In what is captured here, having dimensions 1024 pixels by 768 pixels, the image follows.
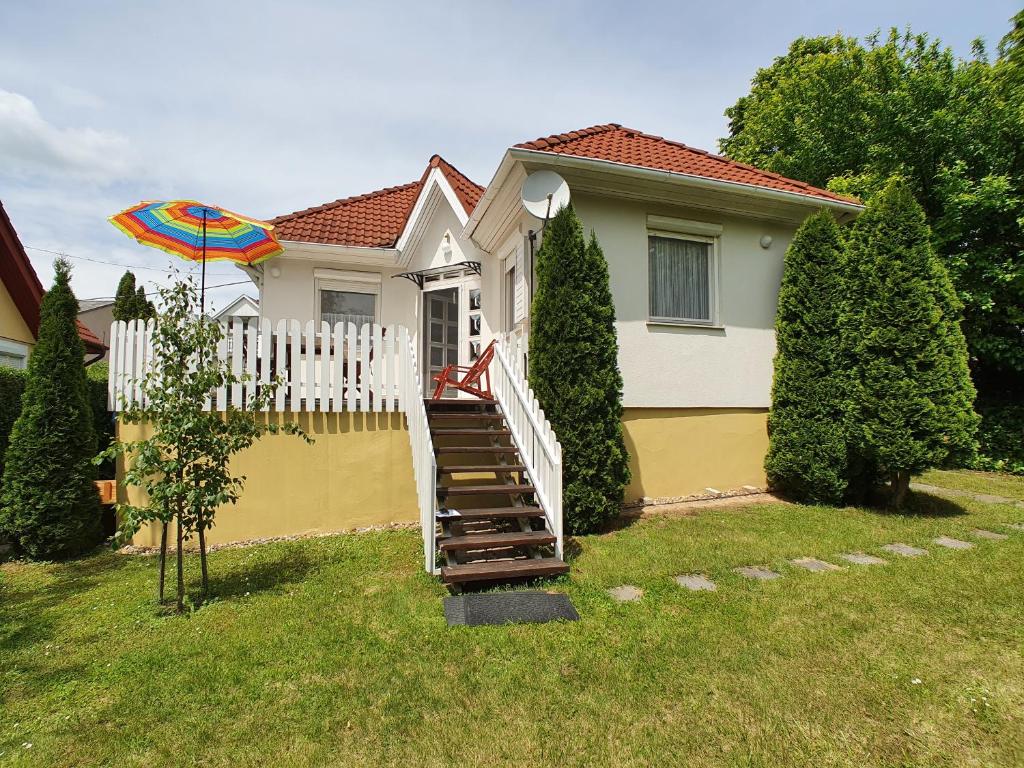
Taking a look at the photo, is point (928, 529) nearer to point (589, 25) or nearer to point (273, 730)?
point (273, 730)

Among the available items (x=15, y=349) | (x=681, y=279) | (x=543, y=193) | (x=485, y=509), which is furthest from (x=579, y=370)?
(x=15, y=349)

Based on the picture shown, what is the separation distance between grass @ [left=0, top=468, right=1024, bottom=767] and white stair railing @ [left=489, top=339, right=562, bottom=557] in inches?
25.0

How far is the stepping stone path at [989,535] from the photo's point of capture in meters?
5.09

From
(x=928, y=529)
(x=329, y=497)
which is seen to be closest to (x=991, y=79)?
(x=928, y=529)

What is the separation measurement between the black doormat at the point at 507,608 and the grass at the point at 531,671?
112 millimetres

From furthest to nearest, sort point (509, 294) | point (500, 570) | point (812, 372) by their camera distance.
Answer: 1. point (509, 294)
2. point (812, 372)
3. point (500, 570)

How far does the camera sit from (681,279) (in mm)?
7055

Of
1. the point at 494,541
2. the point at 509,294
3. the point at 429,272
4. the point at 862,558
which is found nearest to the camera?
the point at 494,541

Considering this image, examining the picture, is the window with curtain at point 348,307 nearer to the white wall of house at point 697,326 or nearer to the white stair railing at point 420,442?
the white stair railing at point 420,442

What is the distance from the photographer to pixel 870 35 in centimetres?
1330

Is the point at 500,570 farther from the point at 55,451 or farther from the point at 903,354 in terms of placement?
the point at 903,354

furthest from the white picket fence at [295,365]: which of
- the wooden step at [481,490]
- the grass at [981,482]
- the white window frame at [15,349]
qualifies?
the grass at [981,482]

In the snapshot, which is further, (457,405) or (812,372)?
(812,372)

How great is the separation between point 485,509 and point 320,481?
7.18ft
